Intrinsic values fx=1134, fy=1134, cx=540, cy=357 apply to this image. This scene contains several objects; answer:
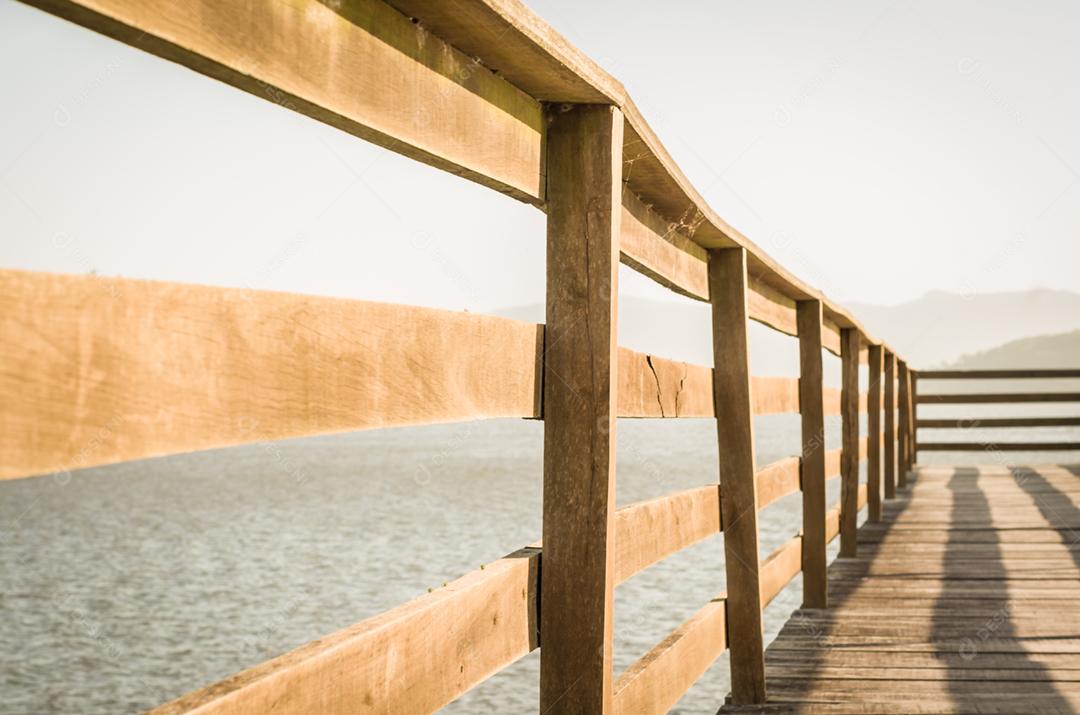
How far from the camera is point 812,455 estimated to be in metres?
4.79

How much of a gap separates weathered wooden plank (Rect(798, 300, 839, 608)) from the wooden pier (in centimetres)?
48

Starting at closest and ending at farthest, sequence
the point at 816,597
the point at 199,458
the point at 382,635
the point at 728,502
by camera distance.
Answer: the point at 382,635 < the point at 728,502 < the point at 816,597 < the point at 199,458

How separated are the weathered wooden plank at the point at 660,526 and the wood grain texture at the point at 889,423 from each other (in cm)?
556

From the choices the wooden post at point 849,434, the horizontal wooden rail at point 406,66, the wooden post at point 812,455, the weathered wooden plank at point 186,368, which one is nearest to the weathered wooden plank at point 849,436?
the wooden post at point 849,434

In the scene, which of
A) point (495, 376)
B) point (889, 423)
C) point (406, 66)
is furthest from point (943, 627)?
point (889, 423)

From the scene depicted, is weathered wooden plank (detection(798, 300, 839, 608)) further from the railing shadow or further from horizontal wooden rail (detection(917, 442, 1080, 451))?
horizontal wooden rail (detection(917, 442, 1080, 451))

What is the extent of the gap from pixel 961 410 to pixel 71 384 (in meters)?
76.8

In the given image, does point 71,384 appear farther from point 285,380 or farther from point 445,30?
point 445,30

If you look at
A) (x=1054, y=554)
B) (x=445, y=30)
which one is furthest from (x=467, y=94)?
(x=1054, y=554)

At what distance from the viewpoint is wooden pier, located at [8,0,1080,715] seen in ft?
2.84

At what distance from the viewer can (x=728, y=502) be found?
3195 mm

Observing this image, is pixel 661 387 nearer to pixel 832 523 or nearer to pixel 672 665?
pixel 672 665

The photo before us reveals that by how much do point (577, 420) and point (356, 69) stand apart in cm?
78

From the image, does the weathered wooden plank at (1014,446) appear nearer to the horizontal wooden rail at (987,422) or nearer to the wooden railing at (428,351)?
the horizontal wooden rail at (987,422)
